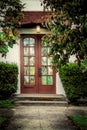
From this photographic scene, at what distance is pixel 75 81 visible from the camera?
1728 cm

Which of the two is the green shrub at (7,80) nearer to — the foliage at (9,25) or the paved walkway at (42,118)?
the paved walkway at (42,118)

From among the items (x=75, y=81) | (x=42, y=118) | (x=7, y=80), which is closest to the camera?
(x=42, y=118)

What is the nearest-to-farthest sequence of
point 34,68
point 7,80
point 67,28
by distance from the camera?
point 67,28, point 7,80, point 34,68

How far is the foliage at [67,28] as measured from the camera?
1043 centimetres

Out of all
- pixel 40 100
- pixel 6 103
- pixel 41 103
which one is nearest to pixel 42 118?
pixel 41 103

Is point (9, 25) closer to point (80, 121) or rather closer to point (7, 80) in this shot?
point (80, 121)

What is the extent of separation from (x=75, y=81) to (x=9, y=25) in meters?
7.60

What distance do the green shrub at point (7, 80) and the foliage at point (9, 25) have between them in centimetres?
631

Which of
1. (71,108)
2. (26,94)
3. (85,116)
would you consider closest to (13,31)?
(85,116)

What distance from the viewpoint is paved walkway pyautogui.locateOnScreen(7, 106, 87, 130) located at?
11740 mm

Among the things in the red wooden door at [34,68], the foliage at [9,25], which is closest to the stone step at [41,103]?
the red wooden door at [34,68]

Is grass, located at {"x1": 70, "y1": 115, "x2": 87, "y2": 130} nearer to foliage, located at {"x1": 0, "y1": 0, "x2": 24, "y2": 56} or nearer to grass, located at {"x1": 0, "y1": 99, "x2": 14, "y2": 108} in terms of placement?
foliage, located at {"x1": 0, "y1": 0, "x2": 24, "y2": 56}

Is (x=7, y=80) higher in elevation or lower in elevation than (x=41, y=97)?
higher

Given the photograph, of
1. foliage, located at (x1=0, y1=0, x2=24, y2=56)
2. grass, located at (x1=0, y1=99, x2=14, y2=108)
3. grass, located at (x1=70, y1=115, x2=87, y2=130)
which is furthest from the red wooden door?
foliage, located at (x1=0, y1=0, x2=24, y2=56)
